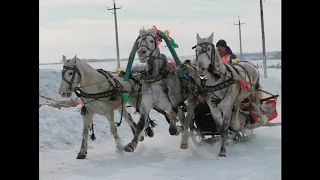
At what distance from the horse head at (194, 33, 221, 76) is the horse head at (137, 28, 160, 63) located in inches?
31.1

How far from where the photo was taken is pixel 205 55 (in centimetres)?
786

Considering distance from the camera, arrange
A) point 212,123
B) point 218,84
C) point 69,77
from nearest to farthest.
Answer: point 69,77 → point 218,84 → point 212,123

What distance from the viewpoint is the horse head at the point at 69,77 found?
7.98 m

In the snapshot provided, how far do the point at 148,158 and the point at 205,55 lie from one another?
225 cm

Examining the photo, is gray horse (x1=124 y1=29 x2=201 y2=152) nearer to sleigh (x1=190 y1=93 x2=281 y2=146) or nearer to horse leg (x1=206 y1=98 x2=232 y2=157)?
horse leg (x1=206 y1=98 x2=232 y2=157)

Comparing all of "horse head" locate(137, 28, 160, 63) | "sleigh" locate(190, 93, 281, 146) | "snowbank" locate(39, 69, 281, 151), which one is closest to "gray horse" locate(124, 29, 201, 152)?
"horse head" locate(137, 28, 160, 63)

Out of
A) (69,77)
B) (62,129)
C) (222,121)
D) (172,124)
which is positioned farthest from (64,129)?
(222,121)

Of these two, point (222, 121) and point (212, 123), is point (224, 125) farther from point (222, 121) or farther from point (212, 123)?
point (212, 123)

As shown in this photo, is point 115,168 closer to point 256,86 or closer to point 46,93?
point 256,86

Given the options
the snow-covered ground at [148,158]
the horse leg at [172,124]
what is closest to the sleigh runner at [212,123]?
the snow-covered ground at [148,158]

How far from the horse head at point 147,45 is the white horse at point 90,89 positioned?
1.12 meters

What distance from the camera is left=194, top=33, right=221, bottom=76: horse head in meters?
7.83
